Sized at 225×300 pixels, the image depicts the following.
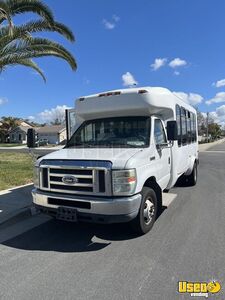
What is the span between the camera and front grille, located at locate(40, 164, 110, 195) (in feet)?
15.3

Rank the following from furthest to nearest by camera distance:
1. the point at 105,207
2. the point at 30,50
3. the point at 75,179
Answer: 1. the point at 30,50
2. the point at 75,179
3. the point at 105,207

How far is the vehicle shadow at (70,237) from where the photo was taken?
480cm

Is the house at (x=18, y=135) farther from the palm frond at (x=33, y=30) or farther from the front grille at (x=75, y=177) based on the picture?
the front grille at (x=75, y=177)

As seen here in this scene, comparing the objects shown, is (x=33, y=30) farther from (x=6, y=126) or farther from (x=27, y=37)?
(x=6, y=126)

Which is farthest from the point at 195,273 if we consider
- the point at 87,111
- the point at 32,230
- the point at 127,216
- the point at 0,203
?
the point at 0,203

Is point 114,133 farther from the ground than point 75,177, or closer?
farther from the ground

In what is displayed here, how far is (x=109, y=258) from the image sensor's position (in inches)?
171

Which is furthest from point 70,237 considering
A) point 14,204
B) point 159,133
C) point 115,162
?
point 159,133

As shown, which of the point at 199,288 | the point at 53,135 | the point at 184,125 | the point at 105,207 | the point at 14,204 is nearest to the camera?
the point at 199,288

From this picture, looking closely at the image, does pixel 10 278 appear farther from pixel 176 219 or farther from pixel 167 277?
pixel 176 219

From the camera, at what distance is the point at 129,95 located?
19.5 ft

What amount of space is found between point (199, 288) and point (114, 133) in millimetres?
3375

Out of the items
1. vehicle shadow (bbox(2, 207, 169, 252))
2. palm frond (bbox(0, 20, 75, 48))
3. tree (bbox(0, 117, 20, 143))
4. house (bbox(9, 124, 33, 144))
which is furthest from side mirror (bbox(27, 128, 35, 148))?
tree (bbox(0, 117, 20, 143))

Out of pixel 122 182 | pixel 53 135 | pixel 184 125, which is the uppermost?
pixel 53 135
